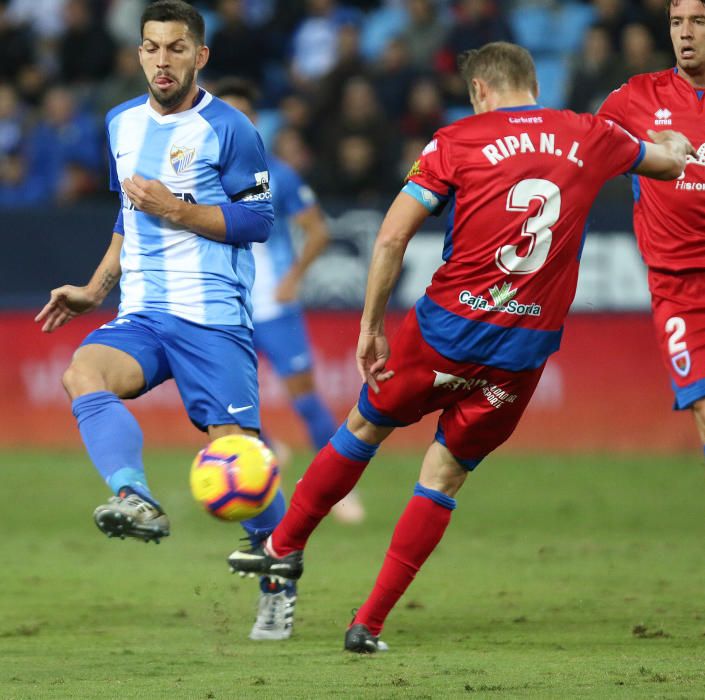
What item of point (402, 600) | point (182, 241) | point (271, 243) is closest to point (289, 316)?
point (271, 243)

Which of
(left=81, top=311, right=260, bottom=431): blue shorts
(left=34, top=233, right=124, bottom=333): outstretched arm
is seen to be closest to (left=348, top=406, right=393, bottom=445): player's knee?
(left=81, top=311, right=260, bottom=431): blue shorts

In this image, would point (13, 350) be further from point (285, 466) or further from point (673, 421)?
point (673, 421)

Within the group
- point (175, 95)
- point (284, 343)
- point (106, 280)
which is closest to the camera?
point (175, 95)

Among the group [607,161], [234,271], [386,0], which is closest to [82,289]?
[234,271]

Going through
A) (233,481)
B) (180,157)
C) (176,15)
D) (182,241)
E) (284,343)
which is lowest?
(233,481)

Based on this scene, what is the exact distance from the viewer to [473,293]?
19.7ft

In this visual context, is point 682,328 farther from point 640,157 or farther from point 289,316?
point 289,316

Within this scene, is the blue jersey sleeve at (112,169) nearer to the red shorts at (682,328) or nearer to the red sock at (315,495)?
the red sock at (315,495)

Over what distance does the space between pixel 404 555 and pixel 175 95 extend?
221 cm

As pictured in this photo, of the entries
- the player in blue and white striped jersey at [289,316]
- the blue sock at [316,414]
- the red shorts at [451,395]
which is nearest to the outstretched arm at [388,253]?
the red shorts at [451,395]

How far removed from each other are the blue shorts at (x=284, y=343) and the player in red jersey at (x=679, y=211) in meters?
3.96

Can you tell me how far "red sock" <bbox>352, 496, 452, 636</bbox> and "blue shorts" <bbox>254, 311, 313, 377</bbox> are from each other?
4.22 meters

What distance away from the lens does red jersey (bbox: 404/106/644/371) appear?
584 centimetres

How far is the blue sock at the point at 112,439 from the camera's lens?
18.2 ft
